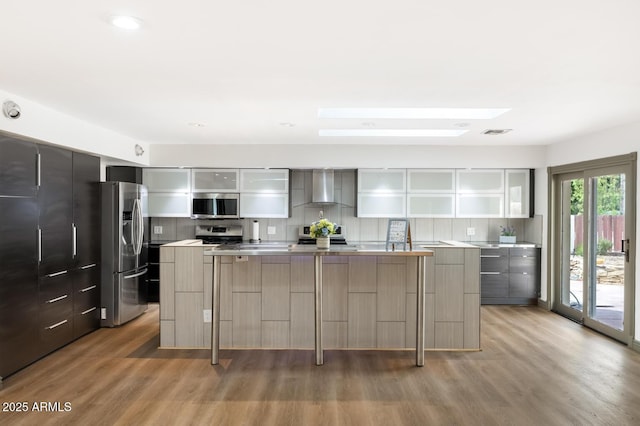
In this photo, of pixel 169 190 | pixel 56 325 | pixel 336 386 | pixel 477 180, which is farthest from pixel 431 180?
pixel 56 325

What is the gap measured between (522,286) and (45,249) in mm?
6214

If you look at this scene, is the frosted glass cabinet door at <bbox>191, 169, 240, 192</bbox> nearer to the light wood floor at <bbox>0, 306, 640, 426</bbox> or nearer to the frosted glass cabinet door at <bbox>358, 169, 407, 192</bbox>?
the frosted glass cabinet door at <bbox>358, 169, 407, 192</bbox>

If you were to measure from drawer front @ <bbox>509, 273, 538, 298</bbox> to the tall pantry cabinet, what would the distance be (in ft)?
18.9

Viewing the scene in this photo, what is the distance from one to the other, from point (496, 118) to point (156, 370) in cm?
416

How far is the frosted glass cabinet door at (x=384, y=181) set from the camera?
6387 mm

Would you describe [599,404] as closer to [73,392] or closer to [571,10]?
[571,10]

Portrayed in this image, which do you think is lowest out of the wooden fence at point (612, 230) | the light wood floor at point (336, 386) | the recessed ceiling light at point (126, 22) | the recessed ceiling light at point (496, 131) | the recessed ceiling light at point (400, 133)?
the light wood floor at point (336, 386)

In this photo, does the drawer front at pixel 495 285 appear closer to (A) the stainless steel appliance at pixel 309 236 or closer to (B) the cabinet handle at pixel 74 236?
(A) the stainless steel appliance at pixel 309 236

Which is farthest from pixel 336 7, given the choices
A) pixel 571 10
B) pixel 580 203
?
pixel 580 203

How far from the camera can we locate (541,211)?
20.6 ft

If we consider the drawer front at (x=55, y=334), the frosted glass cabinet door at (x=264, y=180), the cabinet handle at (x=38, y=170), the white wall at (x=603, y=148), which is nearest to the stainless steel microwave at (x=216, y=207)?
the frosted glass cabinet door at (x=264, y=180)

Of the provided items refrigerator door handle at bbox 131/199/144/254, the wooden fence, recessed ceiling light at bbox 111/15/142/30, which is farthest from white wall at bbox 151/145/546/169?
recessed ceiling light at bbox 111/15/142/30

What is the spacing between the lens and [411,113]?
14.3ft

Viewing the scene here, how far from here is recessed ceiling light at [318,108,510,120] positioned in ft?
14.1
